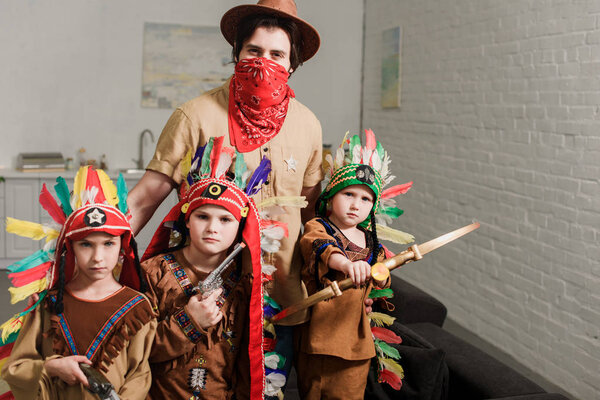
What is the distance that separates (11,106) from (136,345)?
508 centimetres

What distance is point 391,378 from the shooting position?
6.43 ft

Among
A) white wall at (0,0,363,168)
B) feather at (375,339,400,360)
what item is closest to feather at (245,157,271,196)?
feather at (375,339,400,360)

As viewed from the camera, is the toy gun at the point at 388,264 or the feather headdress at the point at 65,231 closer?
the feather headdress at the point at 65,231

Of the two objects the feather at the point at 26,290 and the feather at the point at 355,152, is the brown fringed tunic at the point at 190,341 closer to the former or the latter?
the feather at the point at 26,290

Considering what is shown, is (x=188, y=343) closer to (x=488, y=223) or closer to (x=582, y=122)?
(x=582, y=122)

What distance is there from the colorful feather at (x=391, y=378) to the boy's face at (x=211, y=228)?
767mm

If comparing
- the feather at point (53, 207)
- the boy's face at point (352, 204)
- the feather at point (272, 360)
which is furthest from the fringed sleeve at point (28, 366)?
the boy's face at point (352, 204)

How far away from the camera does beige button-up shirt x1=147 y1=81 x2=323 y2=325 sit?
69.4 inches

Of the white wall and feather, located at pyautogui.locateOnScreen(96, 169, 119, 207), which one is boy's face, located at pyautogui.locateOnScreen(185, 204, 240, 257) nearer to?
feather, located at pyautogui.locateOnScreen(96, 169, 119, 207)

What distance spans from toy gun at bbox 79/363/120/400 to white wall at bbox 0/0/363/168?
4976 millimetres

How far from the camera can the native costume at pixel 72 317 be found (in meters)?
1.38

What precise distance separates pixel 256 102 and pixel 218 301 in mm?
598

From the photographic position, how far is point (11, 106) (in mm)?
5742

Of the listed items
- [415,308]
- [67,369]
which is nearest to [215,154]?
[67,369]
